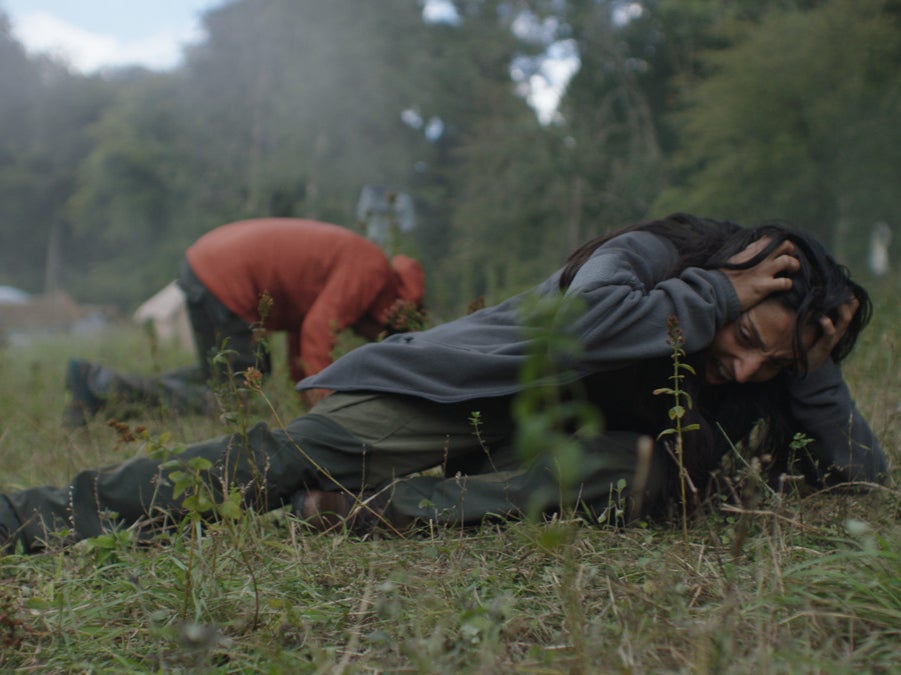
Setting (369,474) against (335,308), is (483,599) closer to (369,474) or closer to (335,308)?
(369,474)

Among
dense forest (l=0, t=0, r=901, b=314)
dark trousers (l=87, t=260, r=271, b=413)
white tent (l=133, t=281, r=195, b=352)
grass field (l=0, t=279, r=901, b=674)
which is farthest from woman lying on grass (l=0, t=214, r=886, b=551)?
white tent (l=133, t=281, r=195, b=352)

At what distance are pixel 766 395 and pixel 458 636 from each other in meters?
1.47

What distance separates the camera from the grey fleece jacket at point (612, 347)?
6.64 feet

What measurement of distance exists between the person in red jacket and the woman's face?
7.01 ft

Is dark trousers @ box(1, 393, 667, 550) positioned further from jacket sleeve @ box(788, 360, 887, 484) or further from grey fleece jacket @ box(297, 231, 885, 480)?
jacket sleeve @ box(788, 360, 887, 484)

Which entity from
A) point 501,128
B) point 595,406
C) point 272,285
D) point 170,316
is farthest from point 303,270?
point 501,128

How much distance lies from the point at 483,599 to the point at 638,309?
0.83 m

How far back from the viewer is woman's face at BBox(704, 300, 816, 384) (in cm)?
215

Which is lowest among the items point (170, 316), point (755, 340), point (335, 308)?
point (170, 316)

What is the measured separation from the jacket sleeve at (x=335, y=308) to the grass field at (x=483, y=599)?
1655 mm

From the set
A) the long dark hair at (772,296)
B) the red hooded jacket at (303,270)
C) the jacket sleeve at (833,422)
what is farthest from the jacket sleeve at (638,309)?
the red hooded jacket at (303,270)

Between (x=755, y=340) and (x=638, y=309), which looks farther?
(x=755, y=340)

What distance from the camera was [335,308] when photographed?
4039 mm

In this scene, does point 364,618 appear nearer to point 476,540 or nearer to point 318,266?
point 476,540
